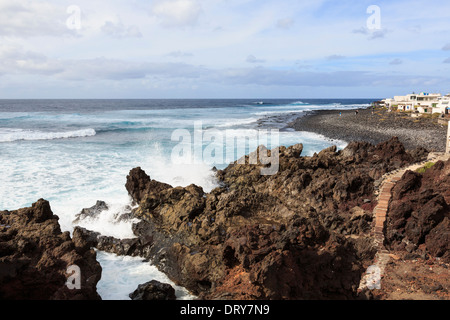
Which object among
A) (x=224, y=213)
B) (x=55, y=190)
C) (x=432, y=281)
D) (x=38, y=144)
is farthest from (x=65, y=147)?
(x=432, y=281)

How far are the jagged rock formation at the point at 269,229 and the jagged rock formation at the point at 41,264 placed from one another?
0.98 metres

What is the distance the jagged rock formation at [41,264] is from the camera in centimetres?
579

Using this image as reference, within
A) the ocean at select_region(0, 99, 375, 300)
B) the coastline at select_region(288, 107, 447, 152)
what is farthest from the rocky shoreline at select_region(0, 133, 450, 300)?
the coastline at select_region(288, 107, 447, 152)

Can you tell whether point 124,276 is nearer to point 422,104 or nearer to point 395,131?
point 395,131

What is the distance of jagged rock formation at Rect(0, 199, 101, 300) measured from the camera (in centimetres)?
579

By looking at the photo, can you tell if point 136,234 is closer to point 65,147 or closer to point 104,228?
point 104,228

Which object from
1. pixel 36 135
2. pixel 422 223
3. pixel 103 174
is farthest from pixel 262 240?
pixel 36 135

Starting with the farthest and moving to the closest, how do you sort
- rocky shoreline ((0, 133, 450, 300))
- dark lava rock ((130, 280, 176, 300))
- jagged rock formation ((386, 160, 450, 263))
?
1. jagged rock formation ((386, 160, 450, 263))
2. dark lava rock ((130, 280, 176, 300))
3. rocky shoreline ((0, 133, 450, 300))

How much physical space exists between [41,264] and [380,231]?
10006 mm

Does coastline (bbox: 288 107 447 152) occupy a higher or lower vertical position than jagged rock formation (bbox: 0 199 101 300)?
higher

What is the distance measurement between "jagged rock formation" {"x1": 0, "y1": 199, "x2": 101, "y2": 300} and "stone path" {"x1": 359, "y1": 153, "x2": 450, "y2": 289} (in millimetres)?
6756

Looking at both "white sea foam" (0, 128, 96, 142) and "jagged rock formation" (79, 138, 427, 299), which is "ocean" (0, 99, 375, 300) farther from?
"jagged rock formation" (79, 138, 427, 299)

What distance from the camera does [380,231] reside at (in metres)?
11.1
